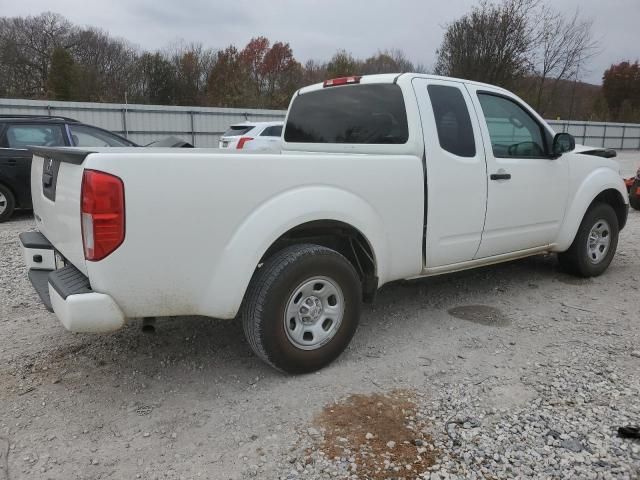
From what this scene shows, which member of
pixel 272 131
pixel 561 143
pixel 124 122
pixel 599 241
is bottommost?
pixel 599 241

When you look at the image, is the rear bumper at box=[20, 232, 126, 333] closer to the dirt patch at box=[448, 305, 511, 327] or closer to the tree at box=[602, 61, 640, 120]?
the dirt patch at box=[448, 305, 511, 327]

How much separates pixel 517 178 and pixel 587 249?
4.95 ft

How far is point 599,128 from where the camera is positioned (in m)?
33.2

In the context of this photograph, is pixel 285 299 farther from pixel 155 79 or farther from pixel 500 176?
pixel 155 79

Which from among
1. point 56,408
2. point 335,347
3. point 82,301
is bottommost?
point 56,408

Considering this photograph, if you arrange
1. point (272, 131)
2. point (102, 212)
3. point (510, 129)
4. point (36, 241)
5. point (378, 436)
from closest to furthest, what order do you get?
1. point (102, 212)
2. point (378, 436)
3. point (36, 241)
4. point (510, 129)
5. point (272, 131)

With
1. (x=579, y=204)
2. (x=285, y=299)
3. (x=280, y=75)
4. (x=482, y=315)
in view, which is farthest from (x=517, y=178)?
(x=280, y=75)

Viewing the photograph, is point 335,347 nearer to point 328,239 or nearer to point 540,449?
point 328,239

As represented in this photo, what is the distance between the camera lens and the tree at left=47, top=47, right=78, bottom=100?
32500 millimetres

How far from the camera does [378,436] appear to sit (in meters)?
2.62

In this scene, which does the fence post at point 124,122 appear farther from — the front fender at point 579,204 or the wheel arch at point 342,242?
the wheel arch at point 342,242

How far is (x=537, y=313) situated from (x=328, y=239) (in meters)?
2.05

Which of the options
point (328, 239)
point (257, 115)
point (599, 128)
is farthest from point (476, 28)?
point (328, 239)

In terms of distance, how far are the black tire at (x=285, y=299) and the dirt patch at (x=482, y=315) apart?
1.43m
